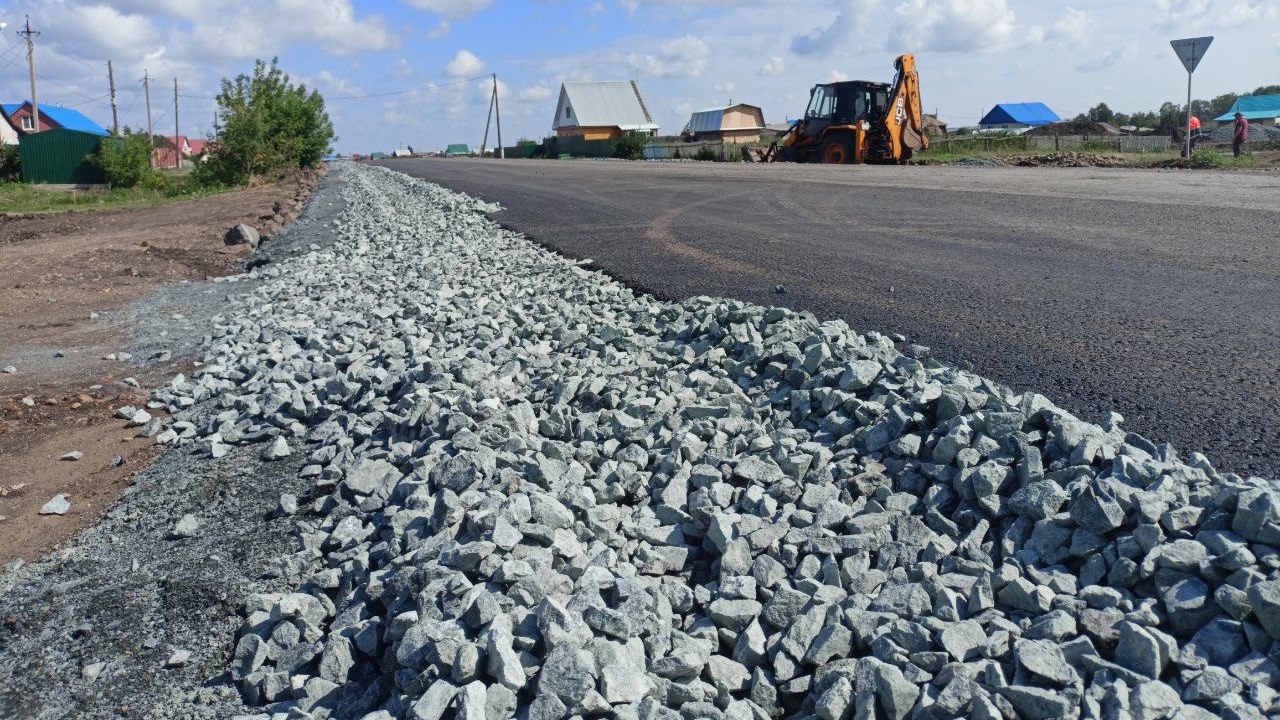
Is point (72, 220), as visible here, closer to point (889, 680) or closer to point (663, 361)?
point (663, 361)

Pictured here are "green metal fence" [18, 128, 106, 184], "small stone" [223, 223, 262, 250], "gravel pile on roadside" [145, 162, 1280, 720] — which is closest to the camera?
"gravel pile on roadside" [145, 162, 1280, 720]

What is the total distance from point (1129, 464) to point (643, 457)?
6.50 ft

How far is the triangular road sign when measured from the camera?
66.7 ft

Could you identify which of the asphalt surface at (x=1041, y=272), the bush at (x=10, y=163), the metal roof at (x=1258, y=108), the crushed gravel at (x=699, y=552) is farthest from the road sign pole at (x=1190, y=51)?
the bush at (x=10, y=163)

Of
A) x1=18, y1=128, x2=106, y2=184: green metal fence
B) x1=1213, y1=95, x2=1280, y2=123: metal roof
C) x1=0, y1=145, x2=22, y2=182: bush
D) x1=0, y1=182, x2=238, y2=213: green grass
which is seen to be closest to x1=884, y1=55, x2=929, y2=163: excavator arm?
x1=0, y1=182, x2=238, y2=213: green grass

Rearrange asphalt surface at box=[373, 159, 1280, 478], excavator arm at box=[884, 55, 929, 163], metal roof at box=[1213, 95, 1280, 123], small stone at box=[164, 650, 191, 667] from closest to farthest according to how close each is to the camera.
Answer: small stone at box=[164, 650, 191, 667], asphalt surface at box=[373, 159, 1280, 478], excavator arm at box=[884, 55, 929, 163], metal roof at box=[1213, 95, 1280, 123]

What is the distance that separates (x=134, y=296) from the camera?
1109cm

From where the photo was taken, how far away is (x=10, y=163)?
41125 mm

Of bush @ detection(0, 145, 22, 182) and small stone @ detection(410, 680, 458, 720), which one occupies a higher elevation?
bush @ detection(0, 145, 22, 182)

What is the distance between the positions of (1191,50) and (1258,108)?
42616 millimetres

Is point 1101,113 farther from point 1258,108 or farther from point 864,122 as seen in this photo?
point 864,122

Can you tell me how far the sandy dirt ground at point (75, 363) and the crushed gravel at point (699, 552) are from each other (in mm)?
354

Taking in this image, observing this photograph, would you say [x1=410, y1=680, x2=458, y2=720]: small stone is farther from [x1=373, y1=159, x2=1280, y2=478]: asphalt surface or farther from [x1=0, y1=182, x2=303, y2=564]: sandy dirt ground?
[x1=373, y1=159, x2=1280, y2=478]: asphalt surface

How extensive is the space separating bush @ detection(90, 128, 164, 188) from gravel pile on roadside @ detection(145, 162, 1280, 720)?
3829 centimetres
